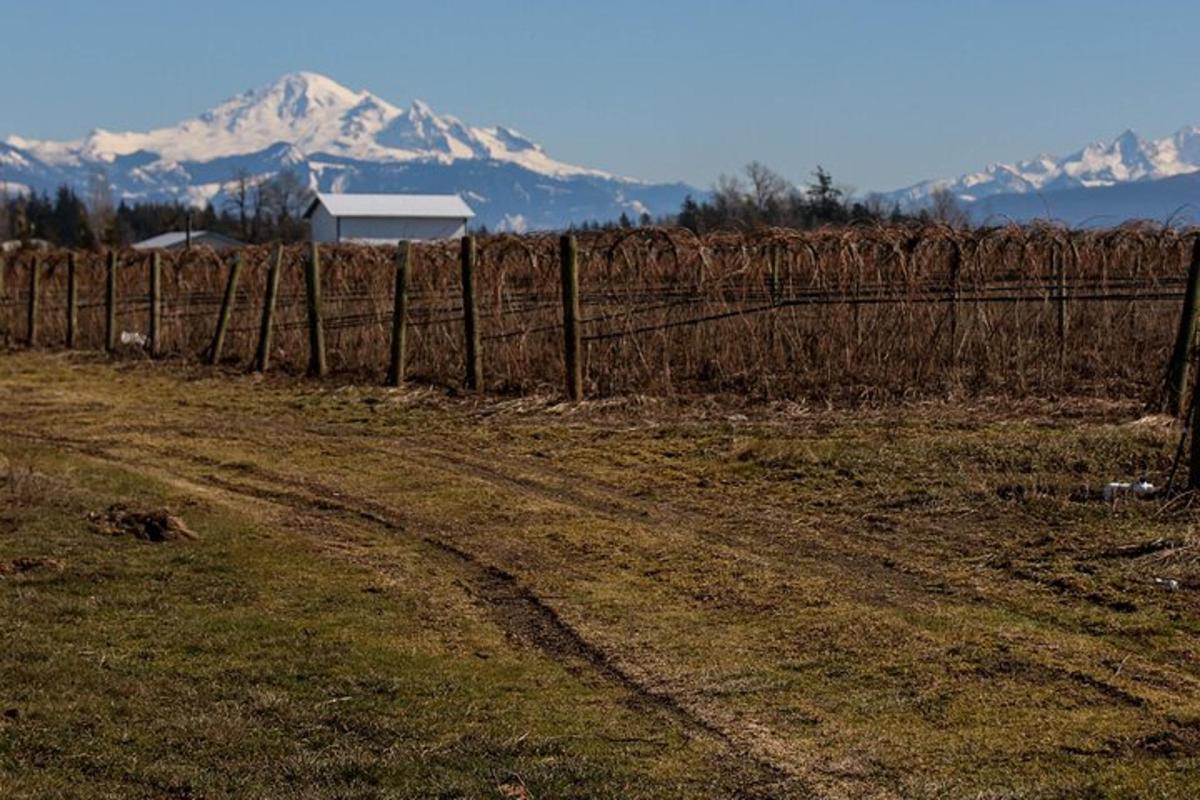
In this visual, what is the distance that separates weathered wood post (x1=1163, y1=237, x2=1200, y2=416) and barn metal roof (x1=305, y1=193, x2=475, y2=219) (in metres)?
97.3

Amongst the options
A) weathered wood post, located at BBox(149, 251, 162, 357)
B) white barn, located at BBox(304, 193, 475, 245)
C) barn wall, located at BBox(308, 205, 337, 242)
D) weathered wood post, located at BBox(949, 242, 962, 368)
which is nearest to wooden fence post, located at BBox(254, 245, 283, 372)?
weathered wood post, located at BBox(149, 251, 162, 357)

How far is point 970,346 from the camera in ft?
54.9

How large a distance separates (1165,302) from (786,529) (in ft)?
33.8

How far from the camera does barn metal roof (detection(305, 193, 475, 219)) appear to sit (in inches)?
4294

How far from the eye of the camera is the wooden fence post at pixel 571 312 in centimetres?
1645

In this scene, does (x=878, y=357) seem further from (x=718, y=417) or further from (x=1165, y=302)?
(x=1165, y=302)

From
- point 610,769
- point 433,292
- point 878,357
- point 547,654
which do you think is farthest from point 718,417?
point 610,769

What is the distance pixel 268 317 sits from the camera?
21.8 meters

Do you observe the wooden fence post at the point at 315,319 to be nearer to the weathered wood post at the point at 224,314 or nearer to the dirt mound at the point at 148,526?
the weathered wood post at the point at 224,314

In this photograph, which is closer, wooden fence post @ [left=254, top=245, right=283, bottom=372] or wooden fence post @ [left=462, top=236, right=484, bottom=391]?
wooden fence post @ [left=462, top=236, right=484, bottom=391]

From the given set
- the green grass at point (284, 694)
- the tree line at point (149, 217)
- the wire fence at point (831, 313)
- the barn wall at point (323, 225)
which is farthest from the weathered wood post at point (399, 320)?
the barn wall at point (323, 225)

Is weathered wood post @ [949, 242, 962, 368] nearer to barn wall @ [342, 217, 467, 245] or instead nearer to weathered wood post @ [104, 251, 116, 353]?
weathered wood post @ [104, 251, 116, 353]

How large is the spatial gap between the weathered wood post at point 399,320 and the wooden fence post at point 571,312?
3.20 meters

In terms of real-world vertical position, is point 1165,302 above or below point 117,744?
above
